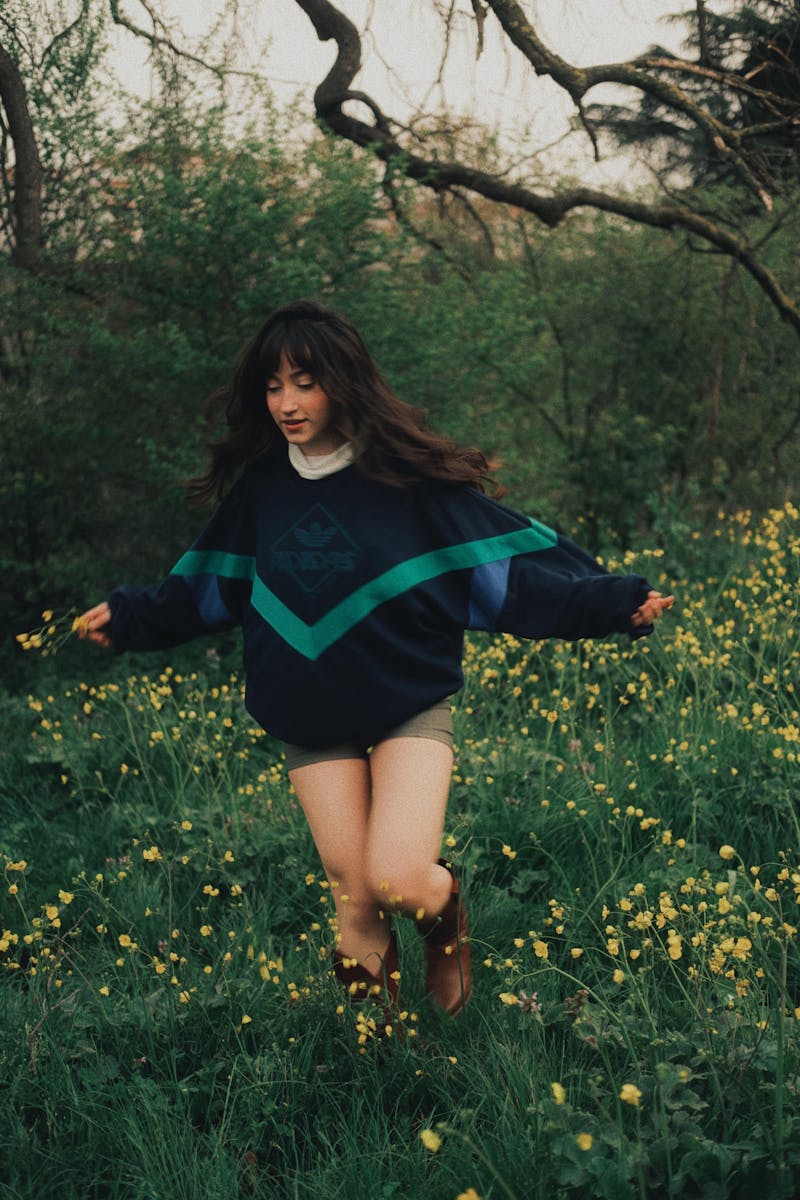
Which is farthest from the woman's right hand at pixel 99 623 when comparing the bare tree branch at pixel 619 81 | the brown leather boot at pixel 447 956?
the bare tree branch at pixel 619 81

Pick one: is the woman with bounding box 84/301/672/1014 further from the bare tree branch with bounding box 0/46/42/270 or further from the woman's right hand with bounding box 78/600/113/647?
the bare tree branch with bounding box 0/46/42/270

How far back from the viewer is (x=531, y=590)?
289cm

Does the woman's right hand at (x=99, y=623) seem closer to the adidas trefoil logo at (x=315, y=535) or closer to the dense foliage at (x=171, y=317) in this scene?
the adidas trefoil logo at (x=315, y=535)

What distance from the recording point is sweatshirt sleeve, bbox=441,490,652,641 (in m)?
2.82

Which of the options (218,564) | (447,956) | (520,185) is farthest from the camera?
(520,185)

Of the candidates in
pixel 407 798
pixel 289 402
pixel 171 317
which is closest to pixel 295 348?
pixel 289 402

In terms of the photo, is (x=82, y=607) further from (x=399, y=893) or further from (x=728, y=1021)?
(x=728, y=1021)

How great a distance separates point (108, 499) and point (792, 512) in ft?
12.1

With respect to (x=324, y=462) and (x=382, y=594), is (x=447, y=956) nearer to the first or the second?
(x=382, y=594)

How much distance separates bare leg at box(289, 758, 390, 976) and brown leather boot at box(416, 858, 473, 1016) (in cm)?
12

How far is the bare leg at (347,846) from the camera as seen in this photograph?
271 cm

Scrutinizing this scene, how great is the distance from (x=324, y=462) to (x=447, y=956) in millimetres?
1242

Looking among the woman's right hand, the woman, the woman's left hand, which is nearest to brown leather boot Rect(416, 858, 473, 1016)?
the woman

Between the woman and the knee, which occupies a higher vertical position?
the woman
